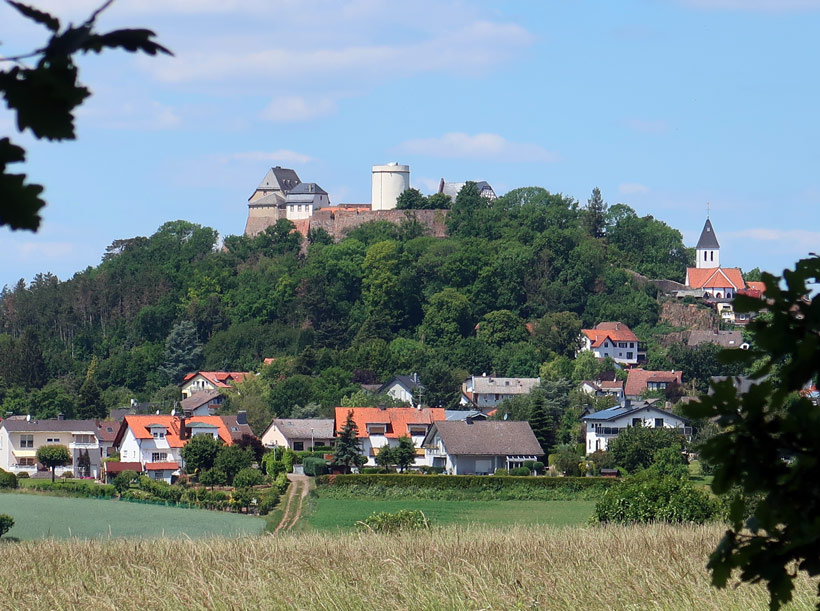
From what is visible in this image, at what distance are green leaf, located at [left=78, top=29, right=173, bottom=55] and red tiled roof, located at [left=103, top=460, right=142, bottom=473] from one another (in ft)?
184

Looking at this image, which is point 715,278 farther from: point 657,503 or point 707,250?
point 657,503

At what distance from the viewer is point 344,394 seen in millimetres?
77375

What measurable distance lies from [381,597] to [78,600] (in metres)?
2.41

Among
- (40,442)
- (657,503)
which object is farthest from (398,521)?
(40,442)

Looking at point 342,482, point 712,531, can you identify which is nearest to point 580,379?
point 342,482

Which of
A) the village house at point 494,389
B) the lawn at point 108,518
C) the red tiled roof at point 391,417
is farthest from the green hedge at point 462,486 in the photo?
the village house at point 494,389

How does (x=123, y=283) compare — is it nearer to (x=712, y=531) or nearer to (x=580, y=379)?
(x=580, y=379)

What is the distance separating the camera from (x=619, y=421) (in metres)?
57.5

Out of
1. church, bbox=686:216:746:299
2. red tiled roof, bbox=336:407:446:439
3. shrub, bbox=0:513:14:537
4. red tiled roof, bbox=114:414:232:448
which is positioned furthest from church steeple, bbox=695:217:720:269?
shrub, bbox=0:513:14:537

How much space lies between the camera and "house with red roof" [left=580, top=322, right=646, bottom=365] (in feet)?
290

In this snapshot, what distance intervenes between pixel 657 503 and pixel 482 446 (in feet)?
112

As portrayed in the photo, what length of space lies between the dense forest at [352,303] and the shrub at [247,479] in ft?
102

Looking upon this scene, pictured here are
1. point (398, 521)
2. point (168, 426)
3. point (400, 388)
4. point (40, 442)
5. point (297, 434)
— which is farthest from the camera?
point (400, 388)

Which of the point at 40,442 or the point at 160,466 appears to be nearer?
the point at 160,466
